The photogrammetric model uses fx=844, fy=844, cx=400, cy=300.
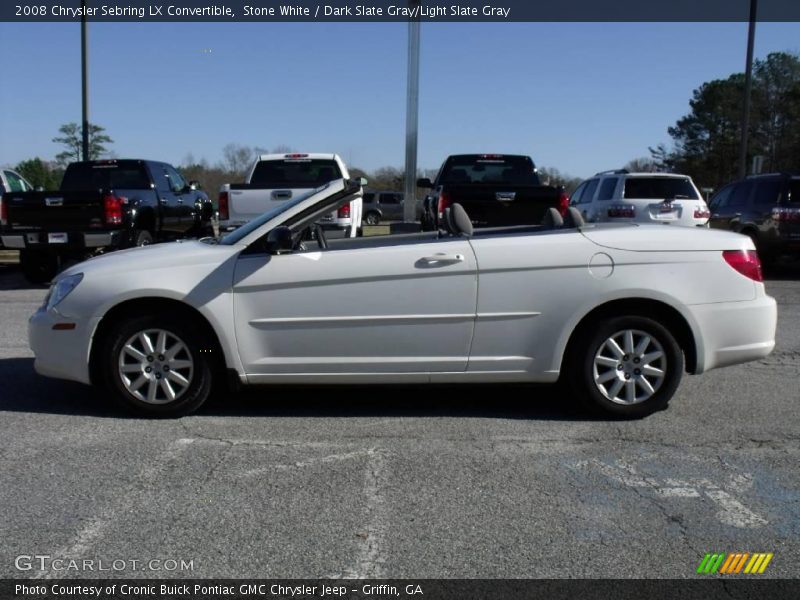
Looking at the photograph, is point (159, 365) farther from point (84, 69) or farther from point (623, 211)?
point (84, 69)

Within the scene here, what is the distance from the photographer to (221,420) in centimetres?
561

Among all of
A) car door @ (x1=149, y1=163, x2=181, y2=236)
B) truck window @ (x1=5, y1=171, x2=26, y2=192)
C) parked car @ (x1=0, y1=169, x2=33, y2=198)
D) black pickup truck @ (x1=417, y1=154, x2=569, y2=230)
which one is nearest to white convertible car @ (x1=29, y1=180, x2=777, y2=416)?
black pickup truck @ (x1=417, y1=154, x2=569, y2=230)

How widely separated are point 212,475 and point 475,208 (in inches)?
314

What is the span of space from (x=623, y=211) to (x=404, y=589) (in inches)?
495

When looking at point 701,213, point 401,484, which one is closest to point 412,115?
point 701,213

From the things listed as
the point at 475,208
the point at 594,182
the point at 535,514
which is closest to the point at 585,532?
the point at 535,514

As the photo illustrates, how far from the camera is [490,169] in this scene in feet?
48.5

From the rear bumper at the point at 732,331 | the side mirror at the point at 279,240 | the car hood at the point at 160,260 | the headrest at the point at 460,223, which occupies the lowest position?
the rear bumper at the point at 732,331

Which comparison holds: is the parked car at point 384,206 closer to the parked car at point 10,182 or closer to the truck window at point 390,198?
the truck window at point 390,198

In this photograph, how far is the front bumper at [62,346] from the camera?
5.57 meters

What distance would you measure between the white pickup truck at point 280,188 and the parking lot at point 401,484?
5574mm

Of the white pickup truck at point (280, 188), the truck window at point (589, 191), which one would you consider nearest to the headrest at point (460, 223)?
the white pickup truck at point (280, 188)

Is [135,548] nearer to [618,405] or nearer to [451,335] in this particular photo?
[451,335]

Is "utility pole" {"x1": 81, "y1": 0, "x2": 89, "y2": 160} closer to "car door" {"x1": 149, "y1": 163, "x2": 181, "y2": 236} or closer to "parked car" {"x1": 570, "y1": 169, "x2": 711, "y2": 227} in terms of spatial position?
"car door" {"x1": 149, "y1": 163, "x2": 181, "y2": 236}
